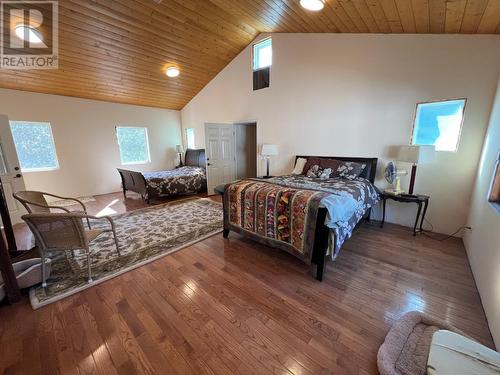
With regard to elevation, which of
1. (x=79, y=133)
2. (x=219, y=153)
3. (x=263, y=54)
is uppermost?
(x=263, y=54)

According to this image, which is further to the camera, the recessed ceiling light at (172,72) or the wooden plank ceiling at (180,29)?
the recessed ceiling light at (172,72)

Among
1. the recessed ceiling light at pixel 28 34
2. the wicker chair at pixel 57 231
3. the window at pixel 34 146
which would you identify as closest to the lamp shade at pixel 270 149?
→ the wicker chair at pixel 57 231

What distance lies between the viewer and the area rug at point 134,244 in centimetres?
208

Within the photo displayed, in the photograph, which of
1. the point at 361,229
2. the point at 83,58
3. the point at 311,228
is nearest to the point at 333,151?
the point at 361,229

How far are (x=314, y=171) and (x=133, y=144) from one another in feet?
18.2

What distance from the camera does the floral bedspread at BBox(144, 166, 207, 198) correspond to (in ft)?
15.8

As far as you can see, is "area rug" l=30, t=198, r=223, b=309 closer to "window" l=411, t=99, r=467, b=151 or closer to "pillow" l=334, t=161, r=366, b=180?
"pillow" l=334, t=161, r=366, b=180

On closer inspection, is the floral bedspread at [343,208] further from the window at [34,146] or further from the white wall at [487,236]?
the window at [34,146]

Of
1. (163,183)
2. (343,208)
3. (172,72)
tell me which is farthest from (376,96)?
(163,183)

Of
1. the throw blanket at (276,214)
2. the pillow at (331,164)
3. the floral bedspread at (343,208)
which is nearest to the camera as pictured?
the floral bedspread at (343,208)

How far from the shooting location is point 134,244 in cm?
287

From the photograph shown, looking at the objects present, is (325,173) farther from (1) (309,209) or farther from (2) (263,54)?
(2) (263,54)

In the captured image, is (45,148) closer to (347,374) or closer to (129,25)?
(129,25)

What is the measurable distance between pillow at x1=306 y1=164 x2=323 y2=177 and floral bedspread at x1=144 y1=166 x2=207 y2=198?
3071mm
